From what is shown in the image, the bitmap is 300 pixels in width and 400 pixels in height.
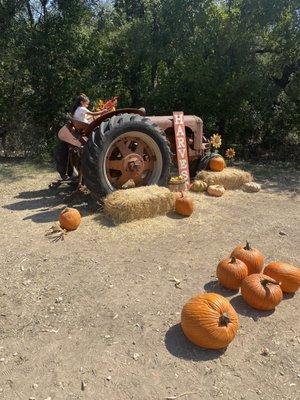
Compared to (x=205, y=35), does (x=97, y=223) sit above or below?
below

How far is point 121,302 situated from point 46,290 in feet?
2.46

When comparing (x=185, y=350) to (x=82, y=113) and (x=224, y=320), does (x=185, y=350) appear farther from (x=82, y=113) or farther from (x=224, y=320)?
(x=82, y=113)

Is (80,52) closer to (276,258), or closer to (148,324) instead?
(276,258)

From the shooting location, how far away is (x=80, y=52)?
38.4 feet

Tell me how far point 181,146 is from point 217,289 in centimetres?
398

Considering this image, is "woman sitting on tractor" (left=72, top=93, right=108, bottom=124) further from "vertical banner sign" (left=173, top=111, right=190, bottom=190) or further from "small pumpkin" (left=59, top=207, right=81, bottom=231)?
"small pumpkin" (left=59, top=207, right=81, bottom=231)

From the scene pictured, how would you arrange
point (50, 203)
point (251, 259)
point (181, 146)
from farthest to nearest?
1. point (181, 146)
2. point (50, 203)
3. point (251, 259)

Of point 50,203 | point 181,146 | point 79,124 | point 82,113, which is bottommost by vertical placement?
point 50,203

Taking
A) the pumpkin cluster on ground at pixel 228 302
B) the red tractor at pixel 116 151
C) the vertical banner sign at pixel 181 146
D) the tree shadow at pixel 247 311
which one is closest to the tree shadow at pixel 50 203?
the red tractor at pixel 116 151

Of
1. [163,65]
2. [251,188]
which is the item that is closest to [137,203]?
[251,188]

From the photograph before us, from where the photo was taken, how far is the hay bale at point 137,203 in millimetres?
5684

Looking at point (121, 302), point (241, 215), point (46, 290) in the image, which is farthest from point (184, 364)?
point (241, 215)

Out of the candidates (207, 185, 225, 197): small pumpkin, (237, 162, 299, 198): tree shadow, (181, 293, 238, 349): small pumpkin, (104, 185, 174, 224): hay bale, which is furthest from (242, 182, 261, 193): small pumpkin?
(181, 293, 238, 349): small pumpkin

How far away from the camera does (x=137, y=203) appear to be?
227 inches
